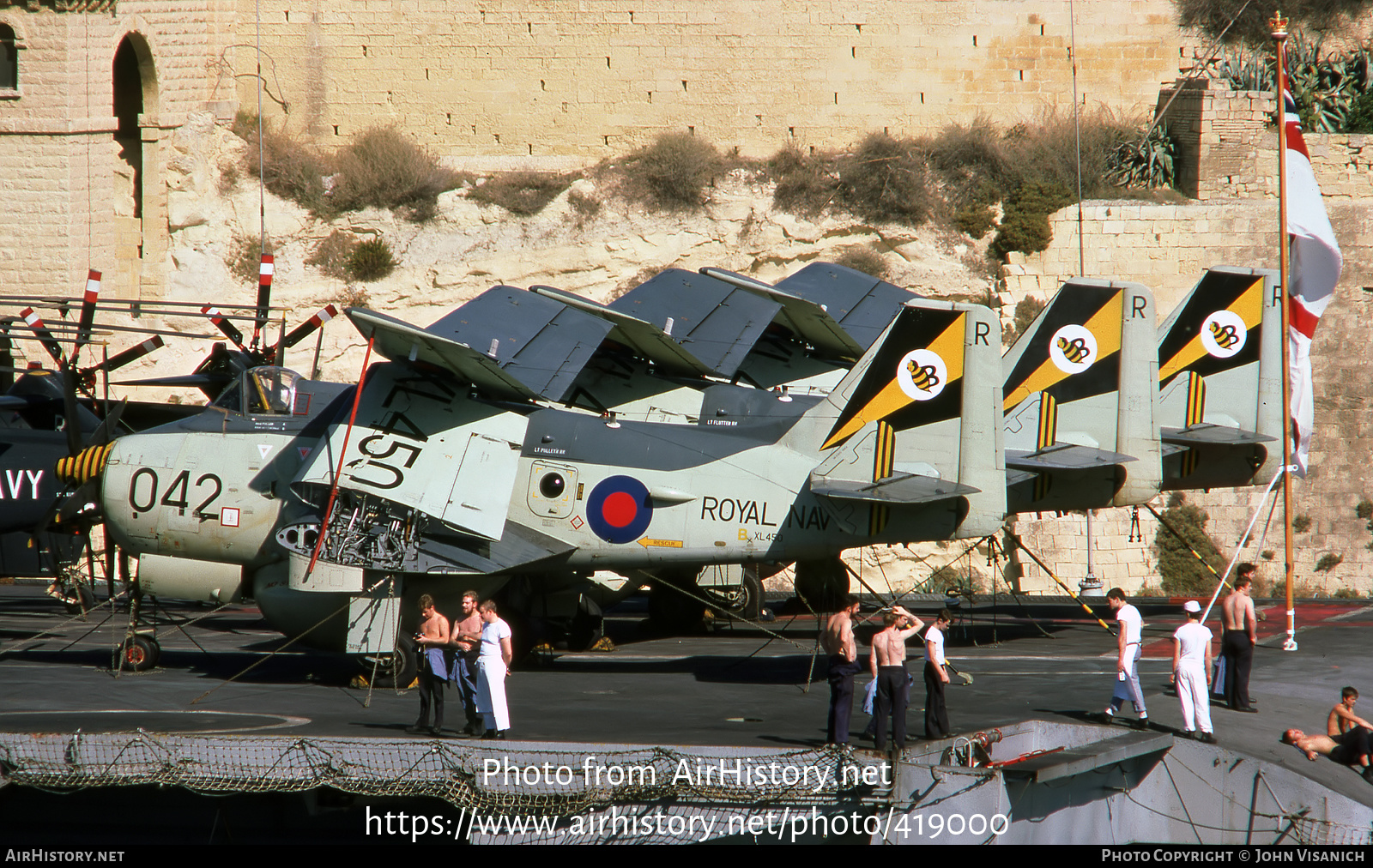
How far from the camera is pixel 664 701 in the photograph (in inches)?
619

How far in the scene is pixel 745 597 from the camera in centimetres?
2308

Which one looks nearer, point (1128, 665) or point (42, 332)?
point (1128, 665)

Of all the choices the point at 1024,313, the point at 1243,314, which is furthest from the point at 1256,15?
the point at 1243,314

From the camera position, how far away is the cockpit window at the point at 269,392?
729 inches

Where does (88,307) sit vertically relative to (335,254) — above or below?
below

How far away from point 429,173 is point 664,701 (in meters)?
24.3

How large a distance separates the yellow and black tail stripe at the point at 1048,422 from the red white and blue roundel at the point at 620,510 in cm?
715

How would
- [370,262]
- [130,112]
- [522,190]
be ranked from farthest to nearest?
[130,112] → [522,190] → [370,262]

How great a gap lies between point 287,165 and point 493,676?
27.5m

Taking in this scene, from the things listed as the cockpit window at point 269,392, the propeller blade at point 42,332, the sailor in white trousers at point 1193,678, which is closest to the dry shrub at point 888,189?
the cockpit window at point 269,392

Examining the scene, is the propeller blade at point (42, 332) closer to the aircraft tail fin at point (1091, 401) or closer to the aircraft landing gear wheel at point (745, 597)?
the aircraft landing gear wheel at point (745, 597)

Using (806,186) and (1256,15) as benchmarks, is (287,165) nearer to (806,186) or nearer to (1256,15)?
(806,186)

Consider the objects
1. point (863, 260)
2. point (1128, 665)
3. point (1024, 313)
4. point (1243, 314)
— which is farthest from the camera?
point (863, 260)

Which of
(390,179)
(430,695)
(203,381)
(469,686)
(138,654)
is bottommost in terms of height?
(138,654)
